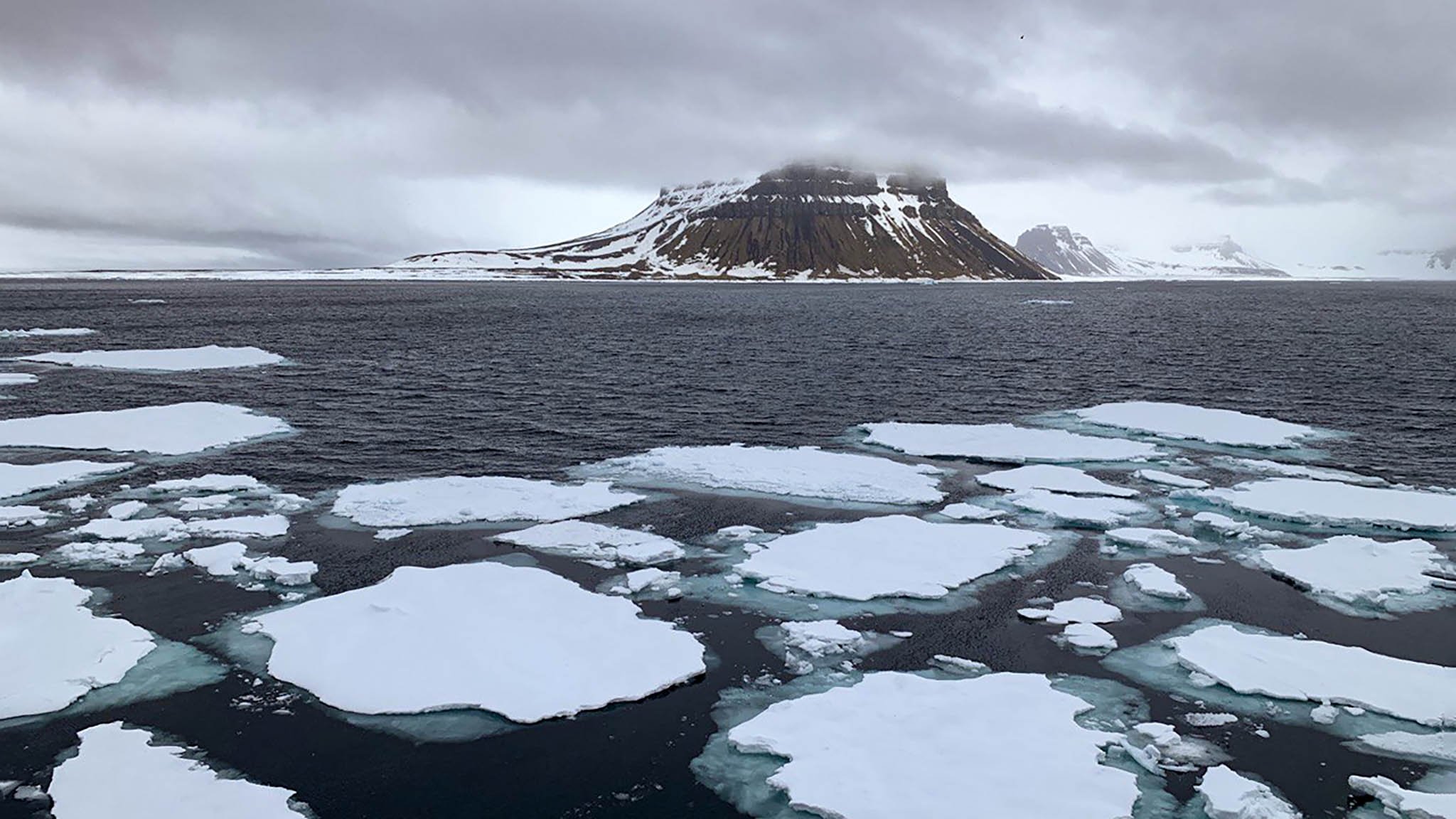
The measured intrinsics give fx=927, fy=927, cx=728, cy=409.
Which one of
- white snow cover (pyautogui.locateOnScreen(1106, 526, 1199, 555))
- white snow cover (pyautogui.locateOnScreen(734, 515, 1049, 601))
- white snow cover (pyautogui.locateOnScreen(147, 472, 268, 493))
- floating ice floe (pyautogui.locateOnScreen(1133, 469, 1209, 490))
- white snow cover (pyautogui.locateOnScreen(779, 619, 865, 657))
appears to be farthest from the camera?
floating ice floe (pyautogui.locateOnScreen(1133, 469, 1209, 490))

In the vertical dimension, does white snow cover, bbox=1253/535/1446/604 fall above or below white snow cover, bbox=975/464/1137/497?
below

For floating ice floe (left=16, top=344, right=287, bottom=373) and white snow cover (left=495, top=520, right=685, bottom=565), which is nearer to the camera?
white snow cover (left=495, top=520, right=685, bottom=565)

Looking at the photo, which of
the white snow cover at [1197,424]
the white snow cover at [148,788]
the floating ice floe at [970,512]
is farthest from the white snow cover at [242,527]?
the white snow cover at [1197,424]

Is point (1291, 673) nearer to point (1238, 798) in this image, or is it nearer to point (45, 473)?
point (1238, 798)

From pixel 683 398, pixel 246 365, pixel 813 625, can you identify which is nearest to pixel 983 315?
pixel 683 398

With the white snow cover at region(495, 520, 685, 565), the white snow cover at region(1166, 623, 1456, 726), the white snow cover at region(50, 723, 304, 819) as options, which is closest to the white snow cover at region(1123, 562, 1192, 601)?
the white snow cover at region(1166, 623, 1456, 726)

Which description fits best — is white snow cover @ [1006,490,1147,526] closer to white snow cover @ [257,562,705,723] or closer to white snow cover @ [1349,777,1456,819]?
white snow cover @ [1349,777,1456,819]

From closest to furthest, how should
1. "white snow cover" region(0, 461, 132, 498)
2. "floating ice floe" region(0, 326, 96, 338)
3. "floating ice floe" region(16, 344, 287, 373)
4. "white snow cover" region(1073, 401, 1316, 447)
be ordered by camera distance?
"white snow cover" region(0, 461, 132, 498) → "white snow cover" region(1073, 401, 1316, 447) → "floating ice floe" region(16, 344, 287, 373) → "floating ice floe" region(0, 326, 96, 338)
